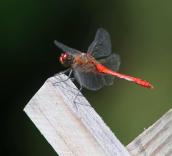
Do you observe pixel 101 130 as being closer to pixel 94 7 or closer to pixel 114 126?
pixel 114 126

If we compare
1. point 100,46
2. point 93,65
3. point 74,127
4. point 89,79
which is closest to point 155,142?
point 74,127

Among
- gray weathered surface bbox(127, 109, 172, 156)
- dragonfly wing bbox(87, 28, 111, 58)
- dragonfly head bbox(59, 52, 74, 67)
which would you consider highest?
dragonfly head bbox(59, 52, 74, 67)

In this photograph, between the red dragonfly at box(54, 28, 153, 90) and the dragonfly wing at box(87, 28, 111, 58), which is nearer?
the red dragonfly at box(54, 28, 153, 90)

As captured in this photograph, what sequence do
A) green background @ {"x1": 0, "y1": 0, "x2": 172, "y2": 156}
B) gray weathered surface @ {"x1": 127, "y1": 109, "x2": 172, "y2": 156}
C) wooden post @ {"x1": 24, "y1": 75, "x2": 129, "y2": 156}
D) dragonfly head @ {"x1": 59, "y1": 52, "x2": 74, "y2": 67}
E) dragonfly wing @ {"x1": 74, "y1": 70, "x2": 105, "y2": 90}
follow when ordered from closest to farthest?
wooden post @ {"x1": 24, "y1": 75, "x2": 129, "y2": 156}, gray weathered surface @ {"x1": 127, "y1": 109, "x2": 172, "y2": 156}, dragonfly wing @ {"x1": 74, "y1": 70, "x2": 105, "y2": 90}, dragonfly head @ {"x1": 59, "y1": 52, "x2": 74, "y2": 67}, green background @ {"x1": 0, "y1": 0, "x2": 172, "y2": 156}

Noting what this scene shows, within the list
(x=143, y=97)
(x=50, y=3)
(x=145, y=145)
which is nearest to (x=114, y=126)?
(x=143, y=97)

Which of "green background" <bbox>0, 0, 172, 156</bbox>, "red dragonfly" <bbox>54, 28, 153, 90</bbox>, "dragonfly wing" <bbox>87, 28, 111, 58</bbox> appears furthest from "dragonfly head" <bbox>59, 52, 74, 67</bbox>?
"green background" <bbox>0, 0, 172, 156</bbox>

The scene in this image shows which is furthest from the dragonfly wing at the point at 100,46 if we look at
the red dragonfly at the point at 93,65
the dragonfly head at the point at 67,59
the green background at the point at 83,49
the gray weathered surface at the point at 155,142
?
the green background at the point at 83,49

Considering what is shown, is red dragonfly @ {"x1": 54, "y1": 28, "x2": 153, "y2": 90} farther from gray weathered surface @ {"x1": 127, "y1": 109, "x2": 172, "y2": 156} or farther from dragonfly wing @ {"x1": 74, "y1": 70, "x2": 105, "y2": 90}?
gray weathered surface @ {"x1": 127, "y1": 109, "x2": 172, "y2": 156}

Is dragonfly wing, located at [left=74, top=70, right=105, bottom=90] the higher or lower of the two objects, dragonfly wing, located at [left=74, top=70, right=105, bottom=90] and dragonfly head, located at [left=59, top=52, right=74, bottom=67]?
the lower
